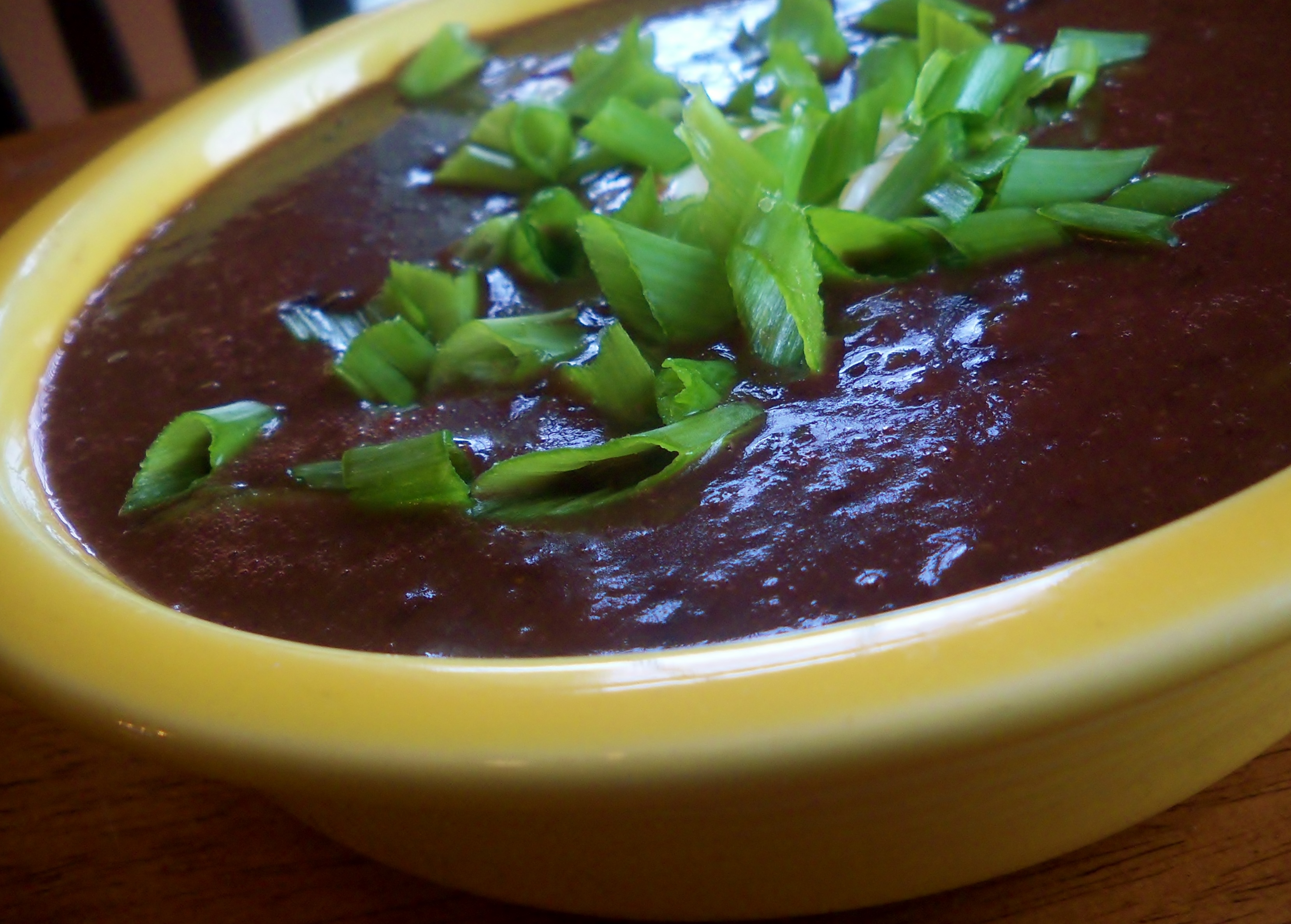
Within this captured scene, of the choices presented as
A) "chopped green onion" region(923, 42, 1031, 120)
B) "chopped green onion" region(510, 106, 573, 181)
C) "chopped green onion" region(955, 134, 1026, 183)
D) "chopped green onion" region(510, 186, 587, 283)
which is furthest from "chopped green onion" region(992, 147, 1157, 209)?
"chopped green onion" region(510, 106, 573, 181)

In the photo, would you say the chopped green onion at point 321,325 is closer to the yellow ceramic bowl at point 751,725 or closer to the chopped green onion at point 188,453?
the chopped green onion at point 188,453

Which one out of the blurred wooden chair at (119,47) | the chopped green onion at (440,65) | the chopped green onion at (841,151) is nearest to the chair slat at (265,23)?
the blurred wooden chair at (119,47)

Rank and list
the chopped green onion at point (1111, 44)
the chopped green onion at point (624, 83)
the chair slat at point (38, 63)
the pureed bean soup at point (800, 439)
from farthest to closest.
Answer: the chair slat at point (38, 63), the chopped green onion at point (624, 83), the chopped green onion at point (1111, 44), the pureed bean soup at point (800, 439)

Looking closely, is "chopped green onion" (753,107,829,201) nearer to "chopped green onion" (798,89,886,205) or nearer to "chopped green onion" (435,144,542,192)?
"chopped green onion" (798,89,886,205)

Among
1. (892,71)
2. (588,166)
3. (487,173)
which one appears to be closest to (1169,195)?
(892,71)

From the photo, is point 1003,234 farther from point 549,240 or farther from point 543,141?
point 543,141

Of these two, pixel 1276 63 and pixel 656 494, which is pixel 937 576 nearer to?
pixel 656 494

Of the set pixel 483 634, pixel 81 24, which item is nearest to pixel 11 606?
pixel 483 634
